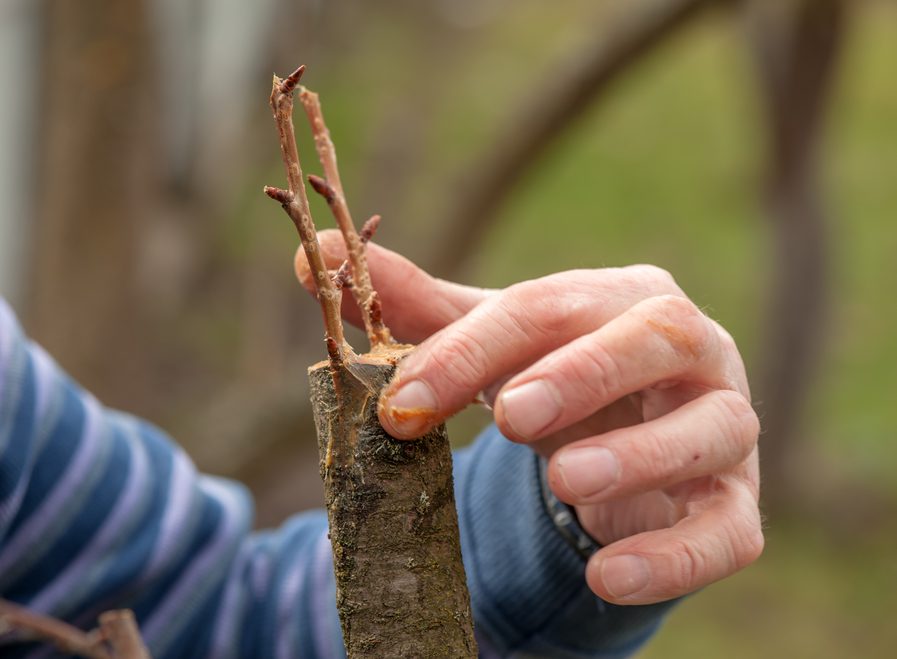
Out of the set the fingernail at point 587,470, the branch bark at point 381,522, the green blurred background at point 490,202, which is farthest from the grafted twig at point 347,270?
the green blurred background at point 490,202

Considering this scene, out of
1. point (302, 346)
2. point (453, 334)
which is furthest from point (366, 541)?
point (302, 346)

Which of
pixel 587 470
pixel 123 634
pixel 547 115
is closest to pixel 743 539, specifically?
pixel 587 470

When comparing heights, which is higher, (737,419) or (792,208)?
(792,208)

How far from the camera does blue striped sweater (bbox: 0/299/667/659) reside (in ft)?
4.24

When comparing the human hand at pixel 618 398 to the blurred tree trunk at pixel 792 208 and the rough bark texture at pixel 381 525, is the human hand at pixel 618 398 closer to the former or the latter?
the rough bark texture at pixel 381 525

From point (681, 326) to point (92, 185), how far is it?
6.46 ft

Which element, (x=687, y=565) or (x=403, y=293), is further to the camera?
(x=403, y=293)

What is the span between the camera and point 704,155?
28.9ft

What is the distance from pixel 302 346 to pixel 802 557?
2800 millimetres

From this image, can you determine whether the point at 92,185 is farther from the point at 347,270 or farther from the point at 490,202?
the point at 347,270

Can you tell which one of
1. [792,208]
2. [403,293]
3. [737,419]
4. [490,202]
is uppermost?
[792,208]

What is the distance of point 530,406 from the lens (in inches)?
36.1

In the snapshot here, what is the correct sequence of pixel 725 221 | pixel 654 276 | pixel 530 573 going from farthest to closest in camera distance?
1. pixel 725 221
2. pixel 530 573
3. pixel 654 276

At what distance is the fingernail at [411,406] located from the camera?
2.95 feet
